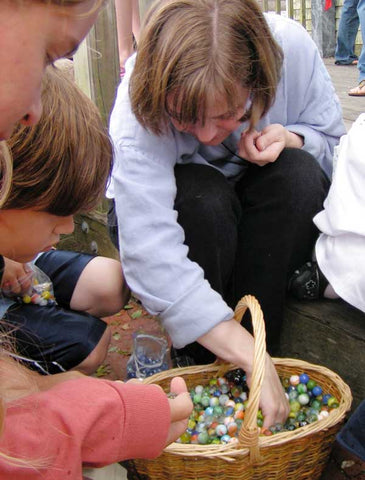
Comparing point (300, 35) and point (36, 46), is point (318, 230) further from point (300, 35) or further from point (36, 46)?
point (36, 46)

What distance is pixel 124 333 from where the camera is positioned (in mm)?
2564

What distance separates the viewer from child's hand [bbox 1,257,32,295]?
5.98ft

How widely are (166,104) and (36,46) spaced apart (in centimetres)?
86

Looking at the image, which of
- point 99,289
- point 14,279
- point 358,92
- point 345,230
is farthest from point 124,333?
point 358,92

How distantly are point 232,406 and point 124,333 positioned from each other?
33.0 inches

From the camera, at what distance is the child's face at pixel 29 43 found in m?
0.69

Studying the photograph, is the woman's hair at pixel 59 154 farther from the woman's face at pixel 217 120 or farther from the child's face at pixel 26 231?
the woman's face at pixel 217 120

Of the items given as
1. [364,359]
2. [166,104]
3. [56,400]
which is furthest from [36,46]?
[364,359]

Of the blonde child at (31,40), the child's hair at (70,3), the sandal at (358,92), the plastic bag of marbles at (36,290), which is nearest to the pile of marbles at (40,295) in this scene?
the plastic bag of marbles at (36,290)

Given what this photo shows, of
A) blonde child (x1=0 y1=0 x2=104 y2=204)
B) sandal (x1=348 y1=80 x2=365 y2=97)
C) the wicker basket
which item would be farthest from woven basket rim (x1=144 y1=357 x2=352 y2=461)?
sandal (x1=348 y1=80 x2=365 y2=97)

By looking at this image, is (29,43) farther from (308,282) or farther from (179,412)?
(308,282)

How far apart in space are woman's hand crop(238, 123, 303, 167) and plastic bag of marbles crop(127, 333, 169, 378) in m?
0.76

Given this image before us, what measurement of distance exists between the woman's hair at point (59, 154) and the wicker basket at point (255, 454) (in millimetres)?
495

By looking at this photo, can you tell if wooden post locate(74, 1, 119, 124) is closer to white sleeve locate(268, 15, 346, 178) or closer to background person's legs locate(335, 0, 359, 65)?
white sleeve locate(268, 15, 346, 178)
